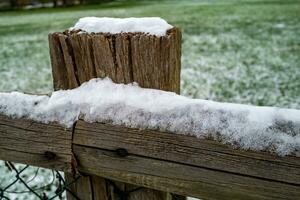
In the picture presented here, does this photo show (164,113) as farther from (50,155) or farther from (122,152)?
(50,155)

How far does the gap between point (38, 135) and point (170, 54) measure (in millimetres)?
443

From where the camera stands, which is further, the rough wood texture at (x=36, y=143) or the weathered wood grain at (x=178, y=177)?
the rough wood texture at (x=36, y=143)

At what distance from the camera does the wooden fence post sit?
3.13 feet

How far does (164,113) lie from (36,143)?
395mm

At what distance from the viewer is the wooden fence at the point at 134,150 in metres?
0.85

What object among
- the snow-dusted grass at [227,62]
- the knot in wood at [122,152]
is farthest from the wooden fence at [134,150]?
the snow-dusted grass at [227,62]

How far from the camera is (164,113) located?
929 mm

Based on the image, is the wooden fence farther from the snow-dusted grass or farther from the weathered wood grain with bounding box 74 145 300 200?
the snow-dusted grass

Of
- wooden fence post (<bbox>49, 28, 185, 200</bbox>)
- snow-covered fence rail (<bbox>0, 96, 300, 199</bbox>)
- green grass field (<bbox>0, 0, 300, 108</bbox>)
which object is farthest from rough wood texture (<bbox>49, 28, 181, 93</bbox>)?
green grass field (<bbox>0, 0, 300, 108</bbox>)

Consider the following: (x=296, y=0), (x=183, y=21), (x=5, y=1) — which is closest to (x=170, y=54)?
(x=183, y=21)

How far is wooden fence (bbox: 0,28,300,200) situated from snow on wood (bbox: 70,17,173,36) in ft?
0.09

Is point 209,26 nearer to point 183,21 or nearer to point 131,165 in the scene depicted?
point 183,21

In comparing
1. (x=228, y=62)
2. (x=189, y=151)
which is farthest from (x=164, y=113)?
(x=228, y=62)

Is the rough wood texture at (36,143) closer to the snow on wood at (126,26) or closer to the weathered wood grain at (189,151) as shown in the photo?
the weathered wood grain at (189,151)
